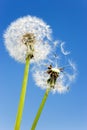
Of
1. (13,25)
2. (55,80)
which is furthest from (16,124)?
(13,25)

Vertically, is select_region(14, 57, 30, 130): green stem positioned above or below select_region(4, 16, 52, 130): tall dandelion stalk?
below

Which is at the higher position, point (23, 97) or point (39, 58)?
point (39, 58)

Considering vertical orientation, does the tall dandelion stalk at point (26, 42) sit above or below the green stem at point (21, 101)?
above

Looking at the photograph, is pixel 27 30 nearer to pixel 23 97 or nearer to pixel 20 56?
pixel 20 56

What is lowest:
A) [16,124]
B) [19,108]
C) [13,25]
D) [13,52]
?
[16,124]

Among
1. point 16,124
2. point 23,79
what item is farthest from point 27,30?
point 16,124

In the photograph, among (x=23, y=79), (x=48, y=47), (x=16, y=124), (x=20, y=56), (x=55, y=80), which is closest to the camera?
(x=16, y=124)

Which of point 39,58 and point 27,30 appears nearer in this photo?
point 39,58

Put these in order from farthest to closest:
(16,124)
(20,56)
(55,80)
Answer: (20,56), (55,80), (16,124)

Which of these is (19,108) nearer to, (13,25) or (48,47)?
(48,47)
